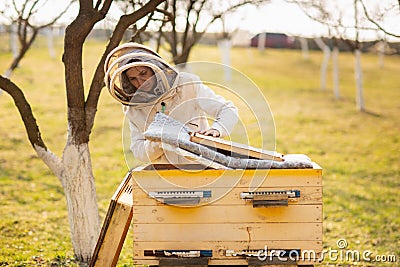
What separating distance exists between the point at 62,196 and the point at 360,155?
22.5 feet

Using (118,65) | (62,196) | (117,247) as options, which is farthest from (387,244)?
(62,196)

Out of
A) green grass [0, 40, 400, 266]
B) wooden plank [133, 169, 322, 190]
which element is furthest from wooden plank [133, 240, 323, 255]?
green grass [0, 40, 400, 266]

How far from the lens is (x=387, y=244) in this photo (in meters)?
6.15

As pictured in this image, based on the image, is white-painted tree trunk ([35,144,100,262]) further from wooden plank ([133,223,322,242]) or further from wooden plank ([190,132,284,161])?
wooden plank ([190,132,284,161])

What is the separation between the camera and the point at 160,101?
3848 mm

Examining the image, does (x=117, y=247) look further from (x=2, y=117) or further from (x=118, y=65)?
(x=2, y=117)

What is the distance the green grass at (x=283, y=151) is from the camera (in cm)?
637

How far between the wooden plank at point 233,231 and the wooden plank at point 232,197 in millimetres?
135

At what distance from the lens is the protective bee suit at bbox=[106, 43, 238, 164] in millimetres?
3705

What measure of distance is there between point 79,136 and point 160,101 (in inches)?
46.2

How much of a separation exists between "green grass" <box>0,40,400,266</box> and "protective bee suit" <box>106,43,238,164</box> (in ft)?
5.66

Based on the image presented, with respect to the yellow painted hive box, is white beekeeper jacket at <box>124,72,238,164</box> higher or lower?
higher

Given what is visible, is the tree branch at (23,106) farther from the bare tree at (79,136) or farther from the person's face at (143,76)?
the person's face at (143,76)

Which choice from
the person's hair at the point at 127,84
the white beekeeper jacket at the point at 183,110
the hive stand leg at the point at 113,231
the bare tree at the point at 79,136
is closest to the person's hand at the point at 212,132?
the white beekeeper jacket at the point at 183,110
